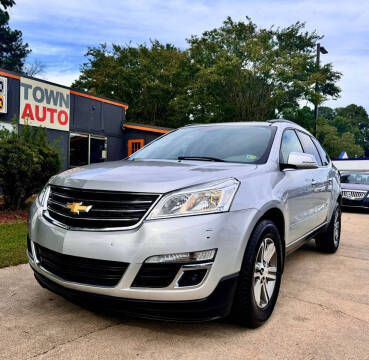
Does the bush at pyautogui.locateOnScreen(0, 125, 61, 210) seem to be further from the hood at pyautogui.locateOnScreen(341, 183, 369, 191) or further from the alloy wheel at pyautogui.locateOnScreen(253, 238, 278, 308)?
the hood at pyautogui.locateOnScreen(341, 183, 369, 191)

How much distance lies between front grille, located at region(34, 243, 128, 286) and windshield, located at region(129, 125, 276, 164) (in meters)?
1.44

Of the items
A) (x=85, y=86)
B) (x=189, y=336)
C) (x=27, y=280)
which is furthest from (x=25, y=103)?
(x=85, y=86)

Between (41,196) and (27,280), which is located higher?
(41,196)

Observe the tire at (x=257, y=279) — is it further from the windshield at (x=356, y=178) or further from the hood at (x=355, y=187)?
the windshield at (x=356, y=178)

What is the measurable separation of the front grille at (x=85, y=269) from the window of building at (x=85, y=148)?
12390 mm

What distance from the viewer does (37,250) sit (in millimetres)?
2887

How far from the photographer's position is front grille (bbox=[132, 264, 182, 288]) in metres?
2.35

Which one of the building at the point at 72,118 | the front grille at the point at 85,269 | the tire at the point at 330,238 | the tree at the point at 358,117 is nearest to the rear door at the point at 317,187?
the tire at the point at 330,238

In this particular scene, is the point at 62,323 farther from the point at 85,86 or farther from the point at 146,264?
the point at 85,86

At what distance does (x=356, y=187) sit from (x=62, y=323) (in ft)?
39.9

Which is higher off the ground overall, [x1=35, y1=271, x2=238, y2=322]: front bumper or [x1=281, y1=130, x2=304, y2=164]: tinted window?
[x1=281, y1=130, x2=304, y2=164]: tinted window

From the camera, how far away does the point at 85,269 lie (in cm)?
249

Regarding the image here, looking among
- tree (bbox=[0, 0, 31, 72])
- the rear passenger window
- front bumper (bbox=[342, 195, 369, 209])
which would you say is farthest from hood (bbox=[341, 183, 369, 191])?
tree (bbox=[0, 0, 31, 72])

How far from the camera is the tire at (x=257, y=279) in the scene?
259cm
